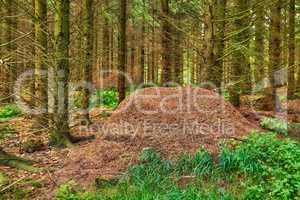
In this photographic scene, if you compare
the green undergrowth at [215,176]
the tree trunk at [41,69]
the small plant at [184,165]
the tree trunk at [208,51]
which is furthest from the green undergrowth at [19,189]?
the tree trunk at [208,51]

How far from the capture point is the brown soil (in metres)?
7.60

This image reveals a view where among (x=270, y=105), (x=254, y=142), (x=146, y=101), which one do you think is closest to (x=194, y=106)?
(x=146, y=101)

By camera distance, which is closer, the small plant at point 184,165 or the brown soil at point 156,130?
the small plant at point 184,165

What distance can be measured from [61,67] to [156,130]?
2.27 m

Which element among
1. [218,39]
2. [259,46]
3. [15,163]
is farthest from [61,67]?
[259,46]

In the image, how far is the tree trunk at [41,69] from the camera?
27.9 ft

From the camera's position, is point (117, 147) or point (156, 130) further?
point (156, 130)

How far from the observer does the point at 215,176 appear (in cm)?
695

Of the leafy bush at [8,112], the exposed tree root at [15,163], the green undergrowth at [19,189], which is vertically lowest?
the green undergrowth at [19,189]

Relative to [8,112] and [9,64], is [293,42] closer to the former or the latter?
[8,112]

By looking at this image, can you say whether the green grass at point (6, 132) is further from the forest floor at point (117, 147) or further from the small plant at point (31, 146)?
the small plant at point (31, 146)

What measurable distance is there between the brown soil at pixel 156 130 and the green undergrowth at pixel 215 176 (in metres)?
0.36

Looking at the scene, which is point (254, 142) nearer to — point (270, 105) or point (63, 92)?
point (63, 92)

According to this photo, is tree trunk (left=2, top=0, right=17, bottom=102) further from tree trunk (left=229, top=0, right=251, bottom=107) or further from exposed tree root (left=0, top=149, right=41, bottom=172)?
tree trunk (left=229, top=0, right=251, bottom=107)
